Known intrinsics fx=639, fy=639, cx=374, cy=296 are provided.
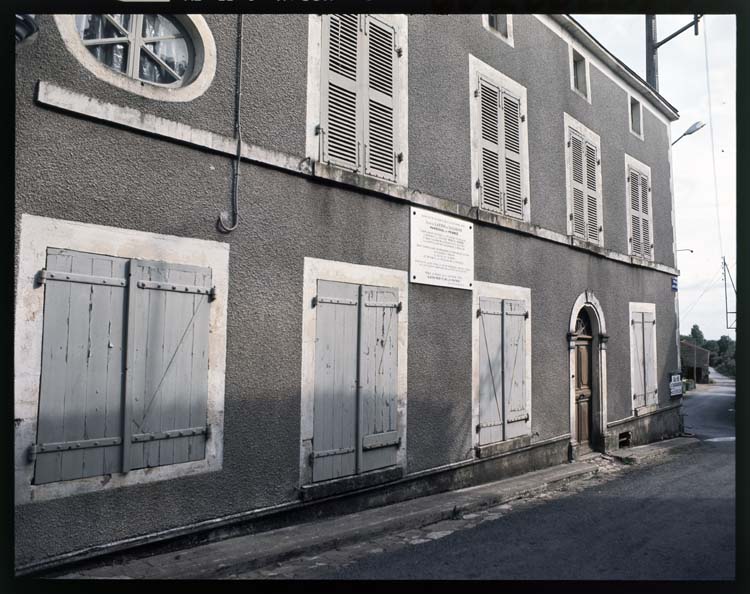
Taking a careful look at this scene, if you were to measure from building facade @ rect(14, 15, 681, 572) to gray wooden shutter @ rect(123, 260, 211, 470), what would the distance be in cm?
2

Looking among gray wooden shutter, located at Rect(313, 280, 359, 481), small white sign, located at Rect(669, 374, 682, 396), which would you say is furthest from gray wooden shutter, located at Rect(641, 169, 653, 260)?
gray wooden shutter, located at Rect(313, 280, 359, 481)

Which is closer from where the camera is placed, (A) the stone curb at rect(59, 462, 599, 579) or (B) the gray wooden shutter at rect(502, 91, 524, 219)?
(A) the stone curb at rect(59, 462, 599, 579)

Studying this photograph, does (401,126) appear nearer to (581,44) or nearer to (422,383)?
(422,383)

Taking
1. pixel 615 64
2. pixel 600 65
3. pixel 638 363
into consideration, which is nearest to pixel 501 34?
pixel 600 65

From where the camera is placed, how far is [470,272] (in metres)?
7.79

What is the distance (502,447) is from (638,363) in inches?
199

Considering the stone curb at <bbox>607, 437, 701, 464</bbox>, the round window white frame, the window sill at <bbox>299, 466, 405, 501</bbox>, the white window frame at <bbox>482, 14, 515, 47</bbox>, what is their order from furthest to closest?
1. the stone curb at <bbox>607, 437, 701, 464</bbox>
2. the white window frame at <bbox>482, 14, 515, 47</bbox>
3. the window sill at <bbox>299, 466, 405, 501</bbox>
4. the round window white frame

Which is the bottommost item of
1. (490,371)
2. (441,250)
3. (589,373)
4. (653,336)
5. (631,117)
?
(589,373)

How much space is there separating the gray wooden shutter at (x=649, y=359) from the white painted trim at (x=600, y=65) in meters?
4.33

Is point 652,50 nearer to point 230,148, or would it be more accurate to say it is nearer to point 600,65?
point 600,65

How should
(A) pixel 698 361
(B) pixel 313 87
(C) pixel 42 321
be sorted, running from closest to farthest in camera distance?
1. (C) pixel 42 321
2. (B) pixel 313 87
3. (A) pixel 698 361

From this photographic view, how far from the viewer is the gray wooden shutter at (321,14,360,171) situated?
6.13 meters

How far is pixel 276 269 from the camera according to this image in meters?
5.54

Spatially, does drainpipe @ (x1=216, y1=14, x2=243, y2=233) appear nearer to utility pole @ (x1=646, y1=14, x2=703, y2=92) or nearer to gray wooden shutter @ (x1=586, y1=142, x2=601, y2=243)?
gray wooden shutter @ (x1=586, y1=142, x2=601, y2=243)
